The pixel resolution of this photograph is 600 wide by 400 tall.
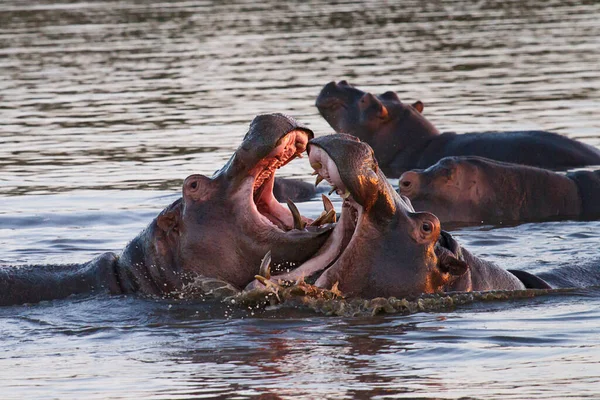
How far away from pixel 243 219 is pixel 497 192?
492 cm

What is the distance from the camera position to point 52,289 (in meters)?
8.04

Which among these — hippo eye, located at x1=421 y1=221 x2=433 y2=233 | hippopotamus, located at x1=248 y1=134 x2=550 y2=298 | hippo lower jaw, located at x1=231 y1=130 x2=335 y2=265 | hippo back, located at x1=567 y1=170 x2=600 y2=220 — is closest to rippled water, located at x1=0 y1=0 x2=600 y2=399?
hippopotamus, located at x1=248 y1=134 x2=550 y2=298

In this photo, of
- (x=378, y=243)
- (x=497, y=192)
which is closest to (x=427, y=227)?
(x=378, y=243)

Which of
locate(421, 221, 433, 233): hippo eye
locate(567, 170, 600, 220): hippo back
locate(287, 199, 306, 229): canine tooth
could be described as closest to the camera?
locate(421, 221, 433, 233): hippo eye

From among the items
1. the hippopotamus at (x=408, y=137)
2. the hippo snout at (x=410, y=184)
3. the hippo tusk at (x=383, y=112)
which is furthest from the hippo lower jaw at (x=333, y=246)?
the hippo tusk at (x=383, y=112)

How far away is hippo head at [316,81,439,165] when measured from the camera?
14758 millimetres

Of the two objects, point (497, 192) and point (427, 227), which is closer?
point (427, 227)

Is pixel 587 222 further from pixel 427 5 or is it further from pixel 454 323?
pixel 427 5

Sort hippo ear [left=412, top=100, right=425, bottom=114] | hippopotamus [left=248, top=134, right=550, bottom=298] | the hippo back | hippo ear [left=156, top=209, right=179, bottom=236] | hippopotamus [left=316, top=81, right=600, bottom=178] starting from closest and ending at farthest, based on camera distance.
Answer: hippopotamus [left=248, top=134, right=550, bottom=298]
hippo ear [left=156, top=209, right=179, bottom=236]
the hippo back
hippopotamus [left=316, top=81, right=600, bottom=178]
hippo ear [left=412, top=100, right=425, bottom=114]

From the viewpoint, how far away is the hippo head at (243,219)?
7.15 m

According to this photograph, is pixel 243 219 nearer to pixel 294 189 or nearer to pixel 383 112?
pixel 294 189

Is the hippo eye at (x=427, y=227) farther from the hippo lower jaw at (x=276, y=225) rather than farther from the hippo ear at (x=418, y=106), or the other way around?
the hippo ear at (x=418, y=106)

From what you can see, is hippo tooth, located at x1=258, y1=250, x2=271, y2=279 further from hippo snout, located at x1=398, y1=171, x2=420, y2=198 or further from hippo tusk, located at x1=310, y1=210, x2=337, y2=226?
hippo snout, located at x1=398, y1=171, x2=420, y2=198

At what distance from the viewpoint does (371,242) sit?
6969 mm
